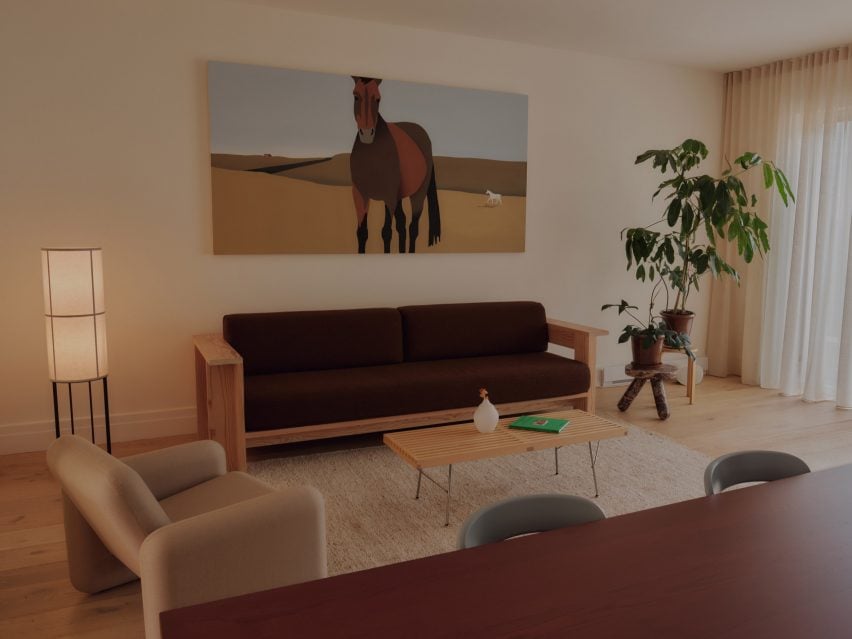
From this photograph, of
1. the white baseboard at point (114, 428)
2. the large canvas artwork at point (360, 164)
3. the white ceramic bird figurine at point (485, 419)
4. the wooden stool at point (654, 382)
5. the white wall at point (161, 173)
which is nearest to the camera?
the white ceramic bird figurine at point (485, 419)

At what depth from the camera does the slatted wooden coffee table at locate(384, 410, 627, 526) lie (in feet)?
9.98

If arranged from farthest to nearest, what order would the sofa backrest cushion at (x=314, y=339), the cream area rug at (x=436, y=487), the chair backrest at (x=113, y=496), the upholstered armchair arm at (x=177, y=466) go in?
the sofa backrest cushion at (x=314, y=339) < the cream area rug at (x=436, y=487) < the upholstered armchair arm at (x=177, y=466) < the chair backrest at (x=113, y=496)

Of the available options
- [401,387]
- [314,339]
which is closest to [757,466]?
[401,387]

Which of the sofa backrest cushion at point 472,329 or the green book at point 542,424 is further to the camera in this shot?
the sofa backrest cushion at point 472,329

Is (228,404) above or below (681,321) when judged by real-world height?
below

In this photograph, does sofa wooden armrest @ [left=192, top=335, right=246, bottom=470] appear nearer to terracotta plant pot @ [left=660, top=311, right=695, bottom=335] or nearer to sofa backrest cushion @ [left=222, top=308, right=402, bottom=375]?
sofa backrest cushion @ [left=222, top=308, right=402, bottom=375]

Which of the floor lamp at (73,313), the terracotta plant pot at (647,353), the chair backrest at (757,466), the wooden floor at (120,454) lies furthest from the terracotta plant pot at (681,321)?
the floor lamp at (73,313)

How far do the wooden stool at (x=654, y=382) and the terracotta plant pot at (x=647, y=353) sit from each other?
4 centimetres

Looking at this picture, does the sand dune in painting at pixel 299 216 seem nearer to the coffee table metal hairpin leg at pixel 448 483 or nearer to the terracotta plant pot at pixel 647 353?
the terracotta plant pot at pixel 647 353

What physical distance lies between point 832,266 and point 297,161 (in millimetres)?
4033

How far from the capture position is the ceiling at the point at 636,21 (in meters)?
4.22

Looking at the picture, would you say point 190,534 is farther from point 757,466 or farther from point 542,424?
point 542,424

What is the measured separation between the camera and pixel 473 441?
3.24 metres

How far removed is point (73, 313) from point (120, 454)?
0.93 meters
